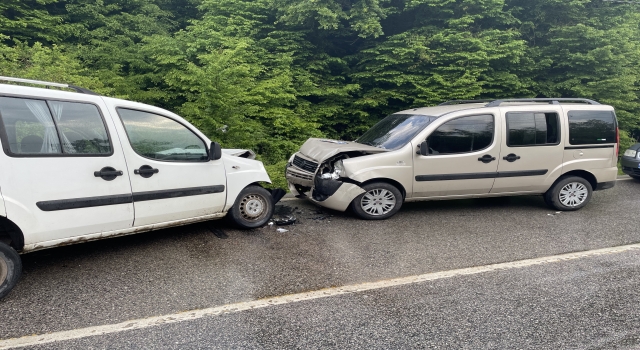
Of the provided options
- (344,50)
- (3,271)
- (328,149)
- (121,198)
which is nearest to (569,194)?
(328,149)

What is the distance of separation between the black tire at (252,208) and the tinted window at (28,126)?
7.01 feet

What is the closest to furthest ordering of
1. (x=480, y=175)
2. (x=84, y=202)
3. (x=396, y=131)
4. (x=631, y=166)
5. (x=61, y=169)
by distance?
(x=61, y=169)
(x=84, y=202)
(x=480, y=175)
(x=396, y=131)
(x=631, y=166)

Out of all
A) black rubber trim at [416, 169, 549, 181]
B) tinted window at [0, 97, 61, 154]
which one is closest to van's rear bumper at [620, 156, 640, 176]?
black rubber trim at [416, 169, 549, 181]

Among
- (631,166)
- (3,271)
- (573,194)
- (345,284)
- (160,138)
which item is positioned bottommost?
(631,166)

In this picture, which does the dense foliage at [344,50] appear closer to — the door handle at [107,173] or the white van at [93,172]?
the white van at [93,172]

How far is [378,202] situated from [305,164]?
126 cm

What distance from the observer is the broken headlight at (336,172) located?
19.4ft

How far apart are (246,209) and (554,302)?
11.7 feet

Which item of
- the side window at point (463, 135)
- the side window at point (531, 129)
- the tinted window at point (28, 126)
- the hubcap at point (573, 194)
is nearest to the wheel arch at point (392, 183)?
the side window at point (463, 135)

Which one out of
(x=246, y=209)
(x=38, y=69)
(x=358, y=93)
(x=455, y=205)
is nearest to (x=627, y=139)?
(x=358, y=93)

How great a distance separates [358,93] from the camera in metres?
13.1

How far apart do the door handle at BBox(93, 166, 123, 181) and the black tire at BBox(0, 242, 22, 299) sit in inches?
36.9

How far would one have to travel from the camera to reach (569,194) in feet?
22.1

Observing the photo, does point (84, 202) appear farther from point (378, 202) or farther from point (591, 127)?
point (591, 127)
